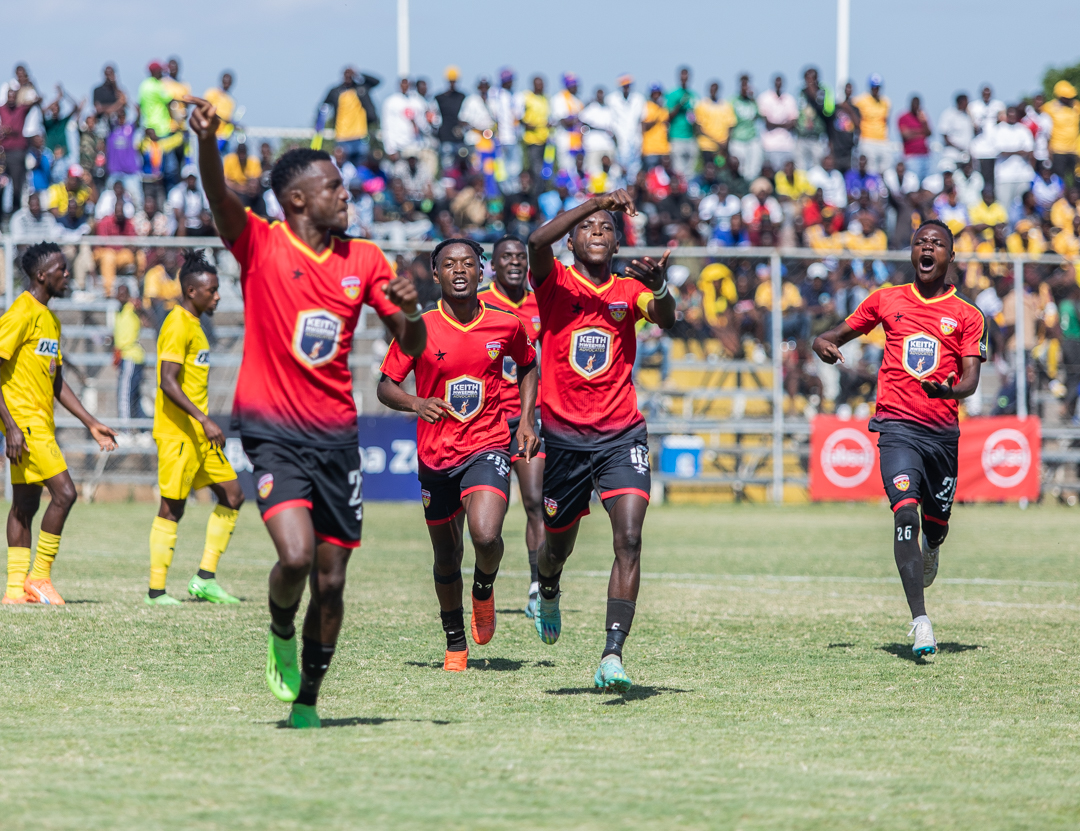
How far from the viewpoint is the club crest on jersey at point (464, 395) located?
777cm

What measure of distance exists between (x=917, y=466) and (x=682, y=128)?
1790 centimetres

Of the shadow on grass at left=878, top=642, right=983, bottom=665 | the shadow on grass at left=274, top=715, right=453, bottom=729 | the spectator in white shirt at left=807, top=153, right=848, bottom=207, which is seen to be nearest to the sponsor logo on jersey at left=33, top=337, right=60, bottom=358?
the shadow on grass at left=274, top=715, right=453, bottom=729

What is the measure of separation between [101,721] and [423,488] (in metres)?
2.50

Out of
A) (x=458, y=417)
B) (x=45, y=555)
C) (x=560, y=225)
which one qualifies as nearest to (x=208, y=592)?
(x=45, y=555)

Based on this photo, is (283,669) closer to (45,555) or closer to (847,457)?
(45,555)

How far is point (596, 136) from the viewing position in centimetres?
2569

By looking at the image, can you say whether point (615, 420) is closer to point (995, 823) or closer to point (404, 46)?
point (995, 823)

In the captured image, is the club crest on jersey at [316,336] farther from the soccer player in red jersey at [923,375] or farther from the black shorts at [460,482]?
the soccer player in red jersey at [923,375]

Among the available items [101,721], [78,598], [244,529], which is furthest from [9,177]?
[101,721]

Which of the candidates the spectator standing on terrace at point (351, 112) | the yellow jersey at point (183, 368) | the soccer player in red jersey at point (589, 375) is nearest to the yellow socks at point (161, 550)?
the yellow jersey at point (183, 368)

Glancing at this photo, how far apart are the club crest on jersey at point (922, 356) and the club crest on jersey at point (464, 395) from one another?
2.98 m

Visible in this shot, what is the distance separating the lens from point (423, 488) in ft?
26.2

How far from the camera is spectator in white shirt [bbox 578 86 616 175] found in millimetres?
25641

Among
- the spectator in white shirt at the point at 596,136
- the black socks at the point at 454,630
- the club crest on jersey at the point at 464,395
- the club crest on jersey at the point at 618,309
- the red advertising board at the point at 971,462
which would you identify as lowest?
the red advertising board at the point at 971,462
